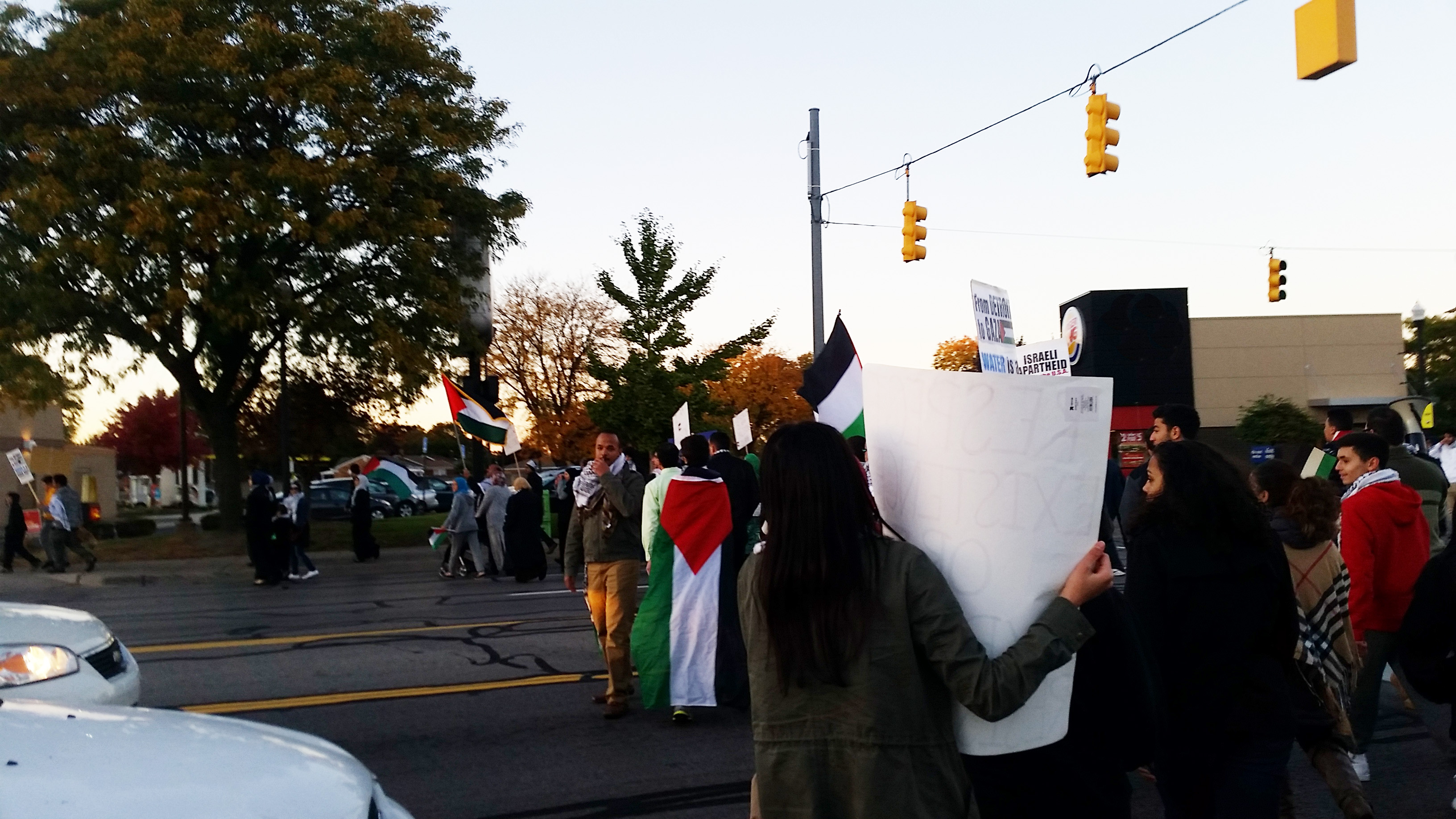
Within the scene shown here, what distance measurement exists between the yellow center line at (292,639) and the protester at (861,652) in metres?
9.13

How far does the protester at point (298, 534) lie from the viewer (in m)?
18.6

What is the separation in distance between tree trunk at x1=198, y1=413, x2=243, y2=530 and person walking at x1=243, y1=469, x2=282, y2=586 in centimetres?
669

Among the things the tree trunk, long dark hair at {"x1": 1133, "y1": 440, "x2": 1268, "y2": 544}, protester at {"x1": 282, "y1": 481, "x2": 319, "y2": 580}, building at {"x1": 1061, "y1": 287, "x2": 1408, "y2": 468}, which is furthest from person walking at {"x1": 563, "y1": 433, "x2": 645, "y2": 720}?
building at {"x1": 1061, "y1": 287, "x2": 1408, "y2": 468}

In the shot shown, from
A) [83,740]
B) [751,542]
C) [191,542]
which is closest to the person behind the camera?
[83,740]

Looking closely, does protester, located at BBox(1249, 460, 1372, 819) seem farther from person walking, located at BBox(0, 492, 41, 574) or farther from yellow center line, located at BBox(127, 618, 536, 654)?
person walking, located at BBox(0, 492, 41, 574)

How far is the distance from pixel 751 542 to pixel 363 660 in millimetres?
3861

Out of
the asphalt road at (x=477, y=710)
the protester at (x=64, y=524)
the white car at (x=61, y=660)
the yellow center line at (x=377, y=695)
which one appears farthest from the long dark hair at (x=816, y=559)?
the protester at (x=64, y=524)

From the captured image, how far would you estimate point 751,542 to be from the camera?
25.2 feet

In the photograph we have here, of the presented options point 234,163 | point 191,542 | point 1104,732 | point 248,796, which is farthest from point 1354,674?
point 191,542

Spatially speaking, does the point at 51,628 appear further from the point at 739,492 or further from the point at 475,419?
the point at 475,419

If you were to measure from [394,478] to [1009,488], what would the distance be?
46782mm

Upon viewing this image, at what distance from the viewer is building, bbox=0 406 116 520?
33.0m

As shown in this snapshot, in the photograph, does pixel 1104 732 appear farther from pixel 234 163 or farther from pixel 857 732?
pixel 234 163

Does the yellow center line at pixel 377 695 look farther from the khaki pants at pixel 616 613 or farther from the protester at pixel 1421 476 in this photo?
the protester at pixel 1421 476
